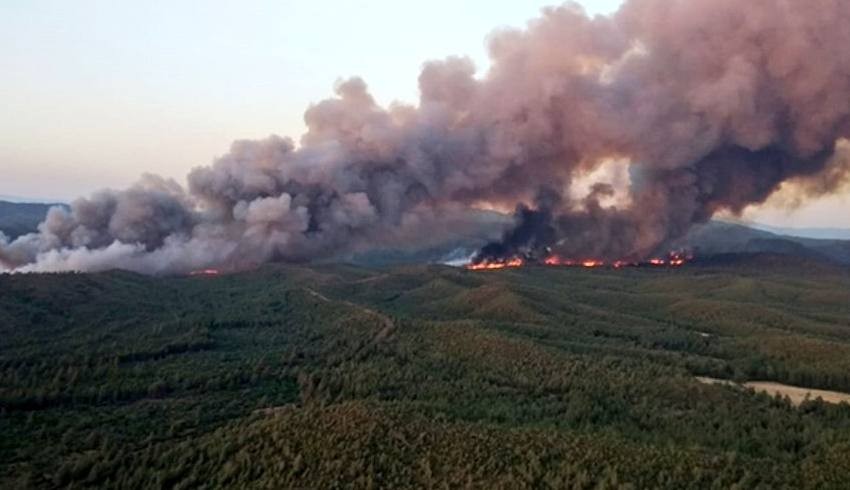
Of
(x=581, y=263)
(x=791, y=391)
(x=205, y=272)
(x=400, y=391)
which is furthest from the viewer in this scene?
(x=581, y=263)

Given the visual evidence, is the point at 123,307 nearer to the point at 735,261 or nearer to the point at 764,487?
the point at 764,487

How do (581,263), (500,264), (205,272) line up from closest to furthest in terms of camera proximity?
(205,272)
(500,264)
(581,263)

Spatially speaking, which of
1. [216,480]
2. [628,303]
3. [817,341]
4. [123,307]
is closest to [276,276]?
[123,307]

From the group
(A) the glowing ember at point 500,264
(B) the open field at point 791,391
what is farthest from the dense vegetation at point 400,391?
(A) the glowing ember at point 500,264

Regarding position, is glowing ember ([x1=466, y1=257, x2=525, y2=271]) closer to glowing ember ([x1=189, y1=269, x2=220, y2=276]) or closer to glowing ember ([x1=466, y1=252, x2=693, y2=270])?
glowing ember ([x1=466, y1=252, x2=693, y2=270])

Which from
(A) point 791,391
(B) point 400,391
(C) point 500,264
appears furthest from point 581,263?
(B) point 400,391

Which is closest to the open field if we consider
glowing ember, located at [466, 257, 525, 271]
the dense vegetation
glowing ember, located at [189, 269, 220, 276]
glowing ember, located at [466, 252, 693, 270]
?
the dense vegetation

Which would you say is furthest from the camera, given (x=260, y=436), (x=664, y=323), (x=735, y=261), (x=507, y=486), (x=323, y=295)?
(x=735, y=261)

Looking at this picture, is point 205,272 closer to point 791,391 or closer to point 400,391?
point 400,391
